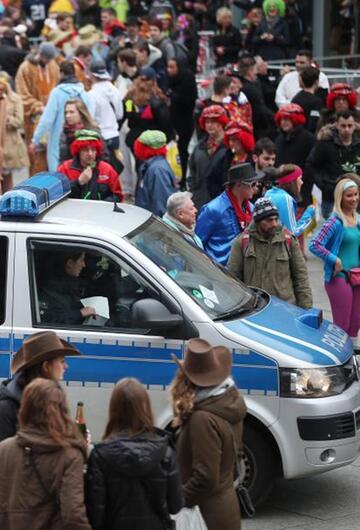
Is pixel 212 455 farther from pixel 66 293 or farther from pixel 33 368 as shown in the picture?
pixel 66 293

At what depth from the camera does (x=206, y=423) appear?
575cm

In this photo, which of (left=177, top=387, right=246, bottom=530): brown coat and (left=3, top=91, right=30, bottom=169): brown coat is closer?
(left=177, top=387, right=246, bottom=530): brown coat

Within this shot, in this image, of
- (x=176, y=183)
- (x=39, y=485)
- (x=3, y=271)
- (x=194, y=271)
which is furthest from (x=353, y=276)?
(x=176, y=183)

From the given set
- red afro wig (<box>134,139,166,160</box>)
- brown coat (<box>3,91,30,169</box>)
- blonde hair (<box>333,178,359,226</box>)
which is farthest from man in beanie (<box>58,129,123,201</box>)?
brown coat (<box>3,91,30,169</box>)

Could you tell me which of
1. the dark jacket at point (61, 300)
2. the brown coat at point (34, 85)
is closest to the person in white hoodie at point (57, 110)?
the brown coat at point (34, 85)

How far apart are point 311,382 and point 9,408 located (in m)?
2.20

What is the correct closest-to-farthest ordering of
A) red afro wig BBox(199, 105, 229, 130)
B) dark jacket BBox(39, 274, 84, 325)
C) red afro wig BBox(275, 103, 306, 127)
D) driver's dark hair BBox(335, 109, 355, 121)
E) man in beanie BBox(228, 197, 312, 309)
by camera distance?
dark jacket BBox(39, 274, 84, 325)
man in beanie BBox(228, 197, 312, 309)
red afro wig BBox(199, 105, 229, 130)
driver's dark hair BBox(335, 109, 355, 121)
red afro wig BBox(275, 103, 306, 127)

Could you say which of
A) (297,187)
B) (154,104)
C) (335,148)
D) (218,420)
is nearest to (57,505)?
(218,420)

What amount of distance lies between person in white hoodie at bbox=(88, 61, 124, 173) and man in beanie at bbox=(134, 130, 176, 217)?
311 cm

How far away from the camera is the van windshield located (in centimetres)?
766

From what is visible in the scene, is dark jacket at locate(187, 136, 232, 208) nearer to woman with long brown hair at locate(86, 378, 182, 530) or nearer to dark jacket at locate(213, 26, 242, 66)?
woman with long brown hair at locate(86, 378, 182, 530)

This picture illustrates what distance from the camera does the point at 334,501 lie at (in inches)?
316

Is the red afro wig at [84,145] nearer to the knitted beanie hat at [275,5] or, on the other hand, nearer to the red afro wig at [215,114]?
the red afro wig at [215,114]

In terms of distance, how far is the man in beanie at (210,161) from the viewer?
41.3 ft
